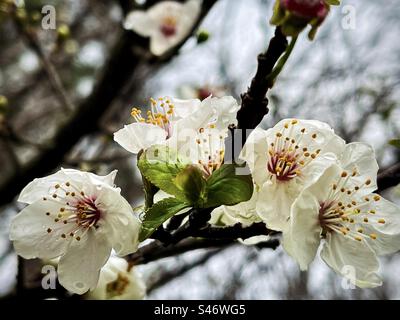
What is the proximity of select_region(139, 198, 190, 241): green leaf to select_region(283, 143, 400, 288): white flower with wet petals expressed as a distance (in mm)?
189

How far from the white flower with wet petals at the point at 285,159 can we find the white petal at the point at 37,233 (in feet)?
1.25

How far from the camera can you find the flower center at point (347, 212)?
92 cm

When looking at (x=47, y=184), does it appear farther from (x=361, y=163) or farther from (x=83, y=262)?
(x=361, y=163)

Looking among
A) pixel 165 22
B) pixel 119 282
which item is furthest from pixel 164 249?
pixel 165 22

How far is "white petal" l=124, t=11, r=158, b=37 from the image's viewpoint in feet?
6.84

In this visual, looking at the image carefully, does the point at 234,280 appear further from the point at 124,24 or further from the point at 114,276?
the point at 114,276

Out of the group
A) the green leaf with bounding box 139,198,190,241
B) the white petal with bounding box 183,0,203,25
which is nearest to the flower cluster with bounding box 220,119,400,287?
the green leaf with bounding box 139,198,190,241

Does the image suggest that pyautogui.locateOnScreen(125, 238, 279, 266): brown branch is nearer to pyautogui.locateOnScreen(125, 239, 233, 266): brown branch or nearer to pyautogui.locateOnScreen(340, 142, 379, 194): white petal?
pyautogui.locateOnScreen(125, 239, 233, 266): brown branch

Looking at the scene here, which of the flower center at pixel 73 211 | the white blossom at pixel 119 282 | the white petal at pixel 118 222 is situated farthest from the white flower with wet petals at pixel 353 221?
the white blossom at pixel 119 282

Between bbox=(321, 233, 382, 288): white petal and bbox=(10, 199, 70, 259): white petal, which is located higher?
bbox=(10, 199, 70, 259): white petal

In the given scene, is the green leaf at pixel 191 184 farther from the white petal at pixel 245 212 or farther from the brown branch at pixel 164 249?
the brown branch at pixel 164 249

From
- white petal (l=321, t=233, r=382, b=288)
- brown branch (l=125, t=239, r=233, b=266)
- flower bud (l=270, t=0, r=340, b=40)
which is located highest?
flower bud (l=270, t=0, r=340, b=40)

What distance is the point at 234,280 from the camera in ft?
9.10
